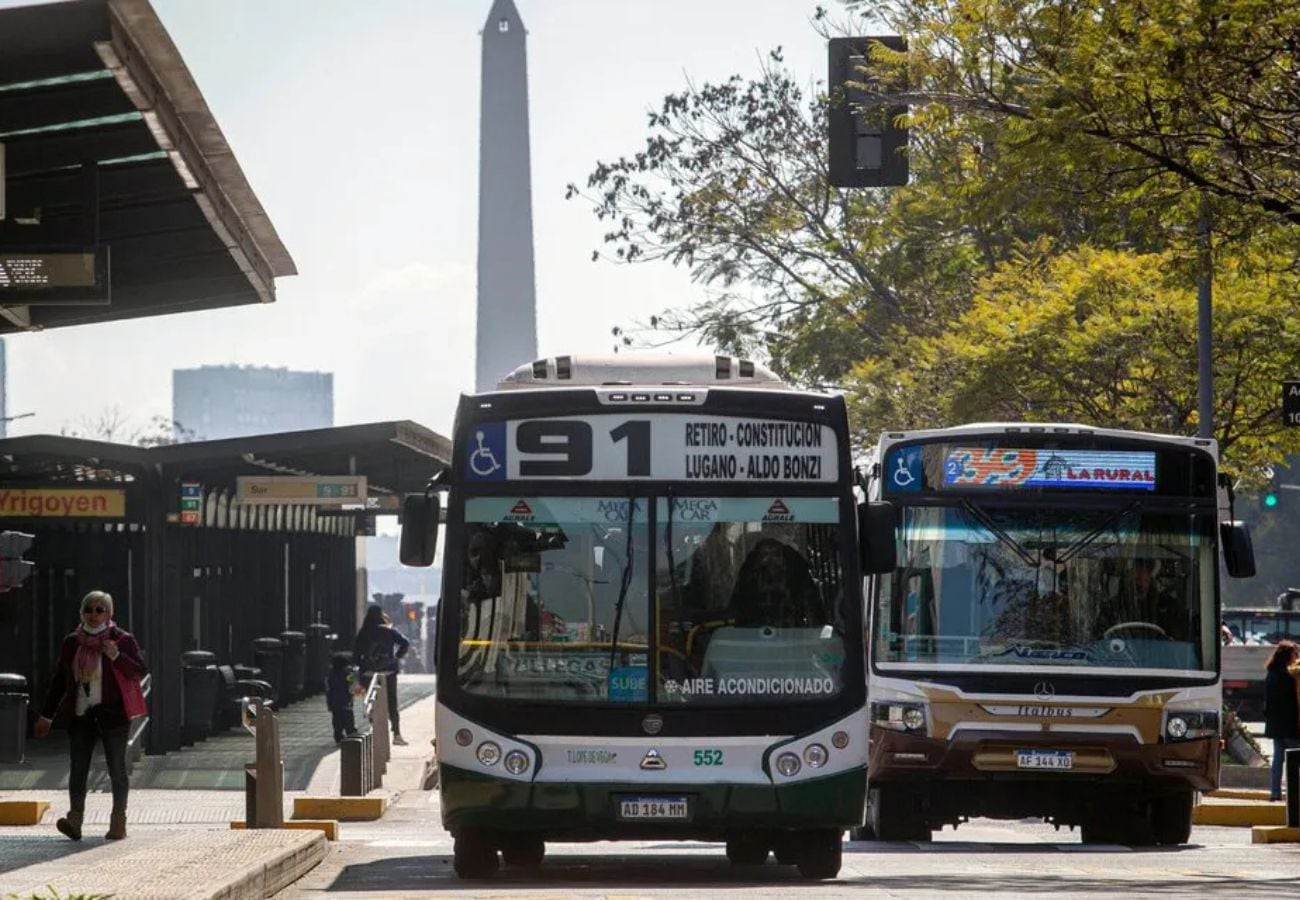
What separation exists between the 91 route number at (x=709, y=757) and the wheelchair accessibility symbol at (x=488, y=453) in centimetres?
186

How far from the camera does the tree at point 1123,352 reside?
35156 mm

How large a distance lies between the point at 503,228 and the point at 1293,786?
68.6 metres

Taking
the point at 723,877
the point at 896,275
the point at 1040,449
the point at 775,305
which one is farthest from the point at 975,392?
the point at 723,877

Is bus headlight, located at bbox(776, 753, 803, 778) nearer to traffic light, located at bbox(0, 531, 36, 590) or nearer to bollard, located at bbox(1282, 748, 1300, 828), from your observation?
bollard, located at bbox(1282, 748, 1300, 828)

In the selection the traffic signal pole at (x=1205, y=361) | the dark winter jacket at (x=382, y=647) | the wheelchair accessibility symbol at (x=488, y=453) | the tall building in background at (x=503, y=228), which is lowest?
the dark winter jacket at (x=382, y=647)

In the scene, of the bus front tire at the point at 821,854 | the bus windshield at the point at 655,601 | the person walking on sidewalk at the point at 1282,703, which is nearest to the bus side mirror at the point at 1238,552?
the bus front tire at the point at 821,854

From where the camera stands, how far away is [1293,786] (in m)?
21.2

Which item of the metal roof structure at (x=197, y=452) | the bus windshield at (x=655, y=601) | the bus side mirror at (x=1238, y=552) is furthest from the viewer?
the metal roof structure at (x=197, y=452)

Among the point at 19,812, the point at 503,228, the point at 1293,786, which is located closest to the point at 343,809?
the point at 19,812

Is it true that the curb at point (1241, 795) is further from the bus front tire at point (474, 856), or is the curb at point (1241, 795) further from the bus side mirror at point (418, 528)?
the bus side mirror at point (418, 528)

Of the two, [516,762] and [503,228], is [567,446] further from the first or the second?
[503,228]

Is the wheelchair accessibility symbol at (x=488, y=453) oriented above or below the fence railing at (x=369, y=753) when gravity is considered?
above

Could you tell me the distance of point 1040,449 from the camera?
19.0m

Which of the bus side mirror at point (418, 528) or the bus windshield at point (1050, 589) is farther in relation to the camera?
the bus windshield at point (1050, 589)
